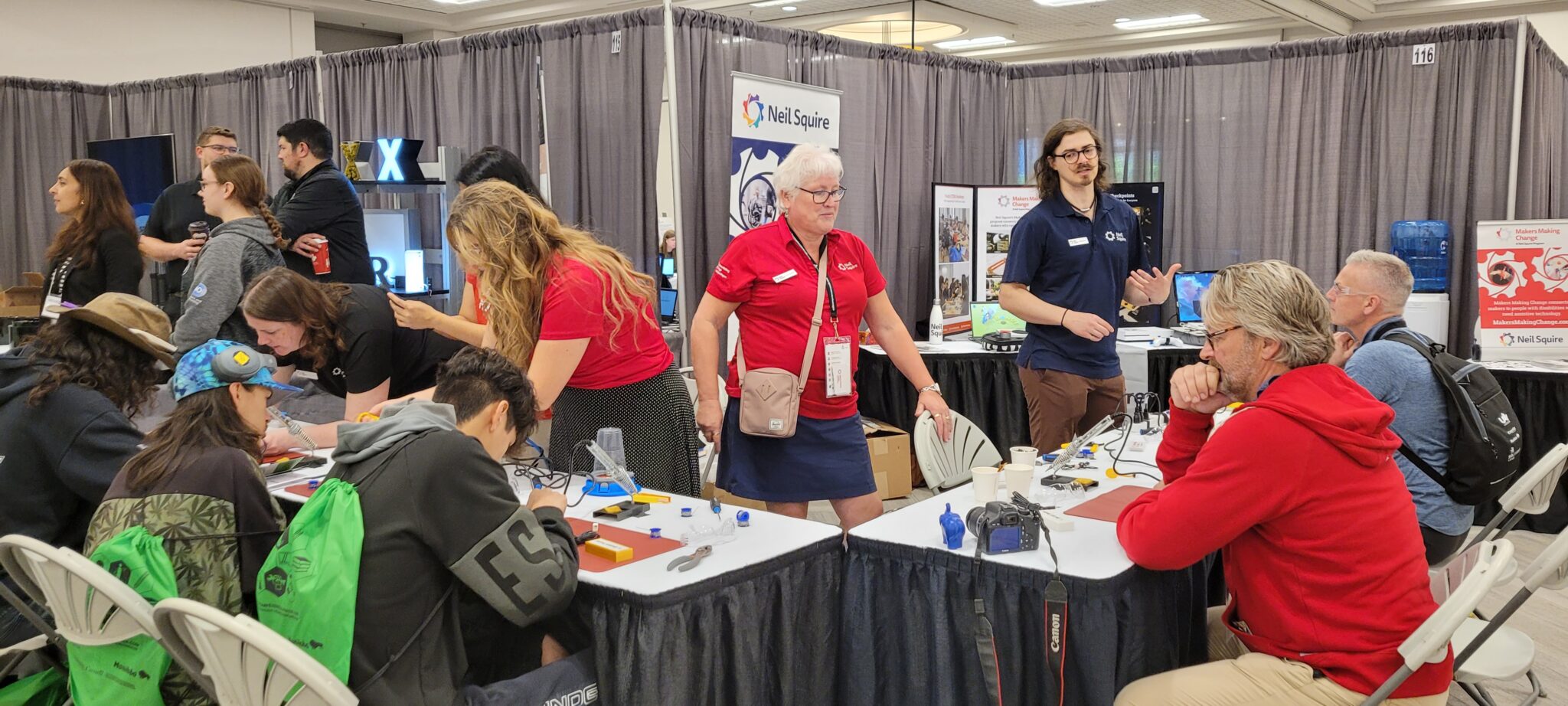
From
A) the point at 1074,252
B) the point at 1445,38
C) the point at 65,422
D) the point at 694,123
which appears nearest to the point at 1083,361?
the point at 1074,252

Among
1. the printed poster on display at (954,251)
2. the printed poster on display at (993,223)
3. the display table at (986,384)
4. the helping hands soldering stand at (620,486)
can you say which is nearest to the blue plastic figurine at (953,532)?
the helping hands soldering stand at (620,486)

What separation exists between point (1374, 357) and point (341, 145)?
4.79 meters

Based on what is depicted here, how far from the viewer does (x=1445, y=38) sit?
219 inches

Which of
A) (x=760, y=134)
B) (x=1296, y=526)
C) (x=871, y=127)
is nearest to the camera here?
(x=1296, y=526)

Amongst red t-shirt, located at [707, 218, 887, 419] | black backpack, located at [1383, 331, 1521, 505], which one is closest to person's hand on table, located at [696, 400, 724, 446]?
red t-shirt, located at [707, 218, 887, 419]

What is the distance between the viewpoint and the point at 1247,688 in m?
1.79

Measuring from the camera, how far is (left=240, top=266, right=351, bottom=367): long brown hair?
2.69m

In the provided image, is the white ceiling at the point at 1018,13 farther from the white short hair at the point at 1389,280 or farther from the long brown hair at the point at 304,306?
the white short hair at the point at 1389,280

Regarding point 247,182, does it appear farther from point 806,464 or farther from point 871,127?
point 871,127

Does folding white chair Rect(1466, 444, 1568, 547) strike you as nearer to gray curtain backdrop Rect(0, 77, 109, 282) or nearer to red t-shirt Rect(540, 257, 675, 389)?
red t-shirt Rect(540, 257, 675, 389)

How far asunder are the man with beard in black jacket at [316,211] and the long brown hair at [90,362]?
5.59 feet

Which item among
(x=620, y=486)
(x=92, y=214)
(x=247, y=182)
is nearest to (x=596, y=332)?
(x=620, y=486)

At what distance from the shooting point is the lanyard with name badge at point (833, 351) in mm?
2752

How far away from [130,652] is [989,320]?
4.44m
